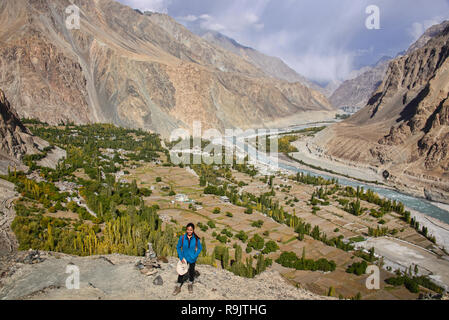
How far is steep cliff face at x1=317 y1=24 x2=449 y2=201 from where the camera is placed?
60375 mm

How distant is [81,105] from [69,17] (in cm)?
3985

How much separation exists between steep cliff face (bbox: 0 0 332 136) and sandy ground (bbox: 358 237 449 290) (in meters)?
78.0

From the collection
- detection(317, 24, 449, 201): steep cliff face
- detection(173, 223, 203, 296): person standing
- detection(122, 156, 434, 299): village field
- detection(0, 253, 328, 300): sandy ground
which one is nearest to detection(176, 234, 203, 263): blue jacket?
detection(173, 223, 203, 296): person standing

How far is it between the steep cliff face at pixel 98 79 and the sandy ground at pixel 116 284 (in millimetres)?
78342

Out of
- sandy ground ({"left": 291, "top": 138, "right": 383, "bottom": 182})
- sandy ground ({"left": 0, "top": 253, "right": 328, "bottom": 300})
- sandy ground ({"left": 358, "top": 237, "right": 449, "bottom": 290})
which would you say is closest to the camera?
sandy ground ({"left": 0, "top": 253, "right": 328, "bottom": 300})

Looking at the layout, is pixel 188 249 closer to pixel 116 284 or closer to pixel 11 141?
pixel 116 284

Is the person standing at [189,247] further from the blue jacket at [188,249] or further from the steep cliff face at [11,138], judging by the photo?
the steep cliff face at [11,138]

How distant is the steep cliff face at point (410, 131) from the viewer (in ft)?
198

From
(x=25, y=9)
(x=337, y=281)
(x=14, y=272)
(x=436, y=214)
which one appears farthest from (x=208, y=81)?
(x=14, y=272)

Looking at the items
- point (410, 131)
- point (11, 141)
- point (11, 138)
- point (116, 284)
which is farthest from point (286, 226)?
point (410, 131)

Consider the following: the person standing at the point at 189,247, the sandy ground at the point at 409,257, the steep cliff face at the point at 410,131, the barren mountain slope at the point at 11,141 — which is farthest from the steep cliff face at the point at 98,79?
the person standing at the point at 189,247

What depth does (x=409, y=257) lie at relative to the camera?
31922mm

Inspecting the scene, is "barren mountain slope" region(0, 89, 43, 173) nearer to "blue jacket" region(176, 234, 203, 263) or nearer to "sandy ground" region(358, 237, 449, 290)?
"blue jacket" region(176, 234, 203, 263)

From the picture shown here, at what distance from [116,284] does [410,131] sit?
78.1 m
